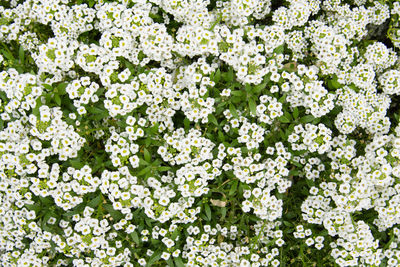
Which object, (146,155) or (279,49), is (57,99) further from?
(279,49)

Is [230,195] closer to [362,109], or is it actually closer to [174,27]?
[362,109]

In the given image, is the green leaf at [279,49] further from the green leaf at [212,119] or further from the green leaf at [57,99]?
the green leaf at [57,99]

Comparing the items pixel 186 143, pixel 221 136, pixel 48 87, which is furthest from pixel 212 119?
pixel 48 87

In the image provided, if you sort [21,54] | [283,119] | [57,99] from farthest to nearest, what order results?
[21,54] < [283,119] < [57,99]

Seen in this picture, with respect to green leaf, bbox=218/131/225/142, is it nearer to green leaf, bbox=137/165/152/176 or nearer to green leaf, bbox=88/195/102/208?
green leaf, bbox=137/165/152/176

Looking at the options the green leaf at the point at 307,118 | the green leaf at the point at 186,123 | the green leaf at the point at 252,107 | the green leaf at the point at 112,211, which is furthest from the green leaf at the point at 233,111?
the green leaf at the point at 112,211

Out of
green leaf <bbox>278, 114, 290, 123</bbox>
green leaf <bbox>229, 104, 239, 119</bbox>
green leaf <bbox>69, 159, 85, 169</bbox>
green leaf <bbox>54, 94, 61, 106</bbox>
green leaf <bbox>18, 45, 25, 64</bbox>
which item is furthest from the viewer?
green leaf <bbox>18, 45, 25, 64</bbox>

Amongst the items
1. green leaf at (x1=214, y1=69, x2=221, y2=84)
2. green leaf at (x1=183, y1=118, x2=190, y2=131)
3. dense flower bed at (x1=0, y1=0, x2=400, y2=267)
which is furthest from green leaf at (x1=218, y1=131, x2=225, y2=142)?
green leaf at (x1=214, y1=69, x2=221, y2=84)

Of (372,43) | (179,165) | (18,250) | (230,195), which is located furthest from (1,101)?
(372,43)
